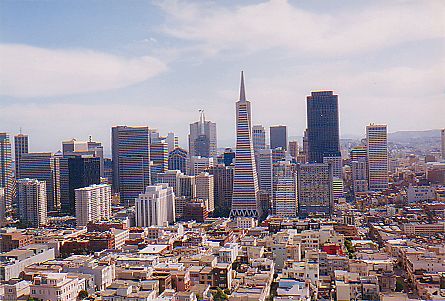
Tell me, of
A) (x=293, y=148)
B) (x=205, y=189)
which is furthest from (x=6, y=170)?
(x=293, y=148)

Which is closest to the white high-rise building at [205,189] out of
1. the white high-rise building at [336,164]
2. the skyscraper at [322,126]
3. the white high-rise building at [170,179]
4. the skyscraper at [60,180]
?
the white high-rise building at [170,179]

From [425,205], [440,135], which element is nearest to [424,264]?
[440,135]

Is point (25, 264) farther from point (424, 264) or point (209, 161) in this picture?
point (209, 161)

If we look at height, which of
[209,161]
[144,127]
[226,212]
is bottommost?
[226,212]

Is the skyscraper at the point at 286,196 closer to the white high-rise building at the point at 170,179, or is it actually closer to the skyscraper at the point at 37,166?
the white high-rise building at the point at 170,179

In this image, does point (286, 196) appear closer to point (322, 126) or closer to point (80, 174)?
point (322, 126)

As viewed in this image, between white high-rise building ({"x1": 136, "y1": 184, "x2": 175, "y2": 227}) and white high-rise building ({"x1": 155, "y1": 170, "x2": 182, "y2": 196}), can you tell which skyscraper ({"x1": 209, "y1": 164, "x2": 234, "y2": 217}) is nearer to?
white high-rise building ({"x1": 155, "y1": 170, "x2": 182, "y2": 196})
